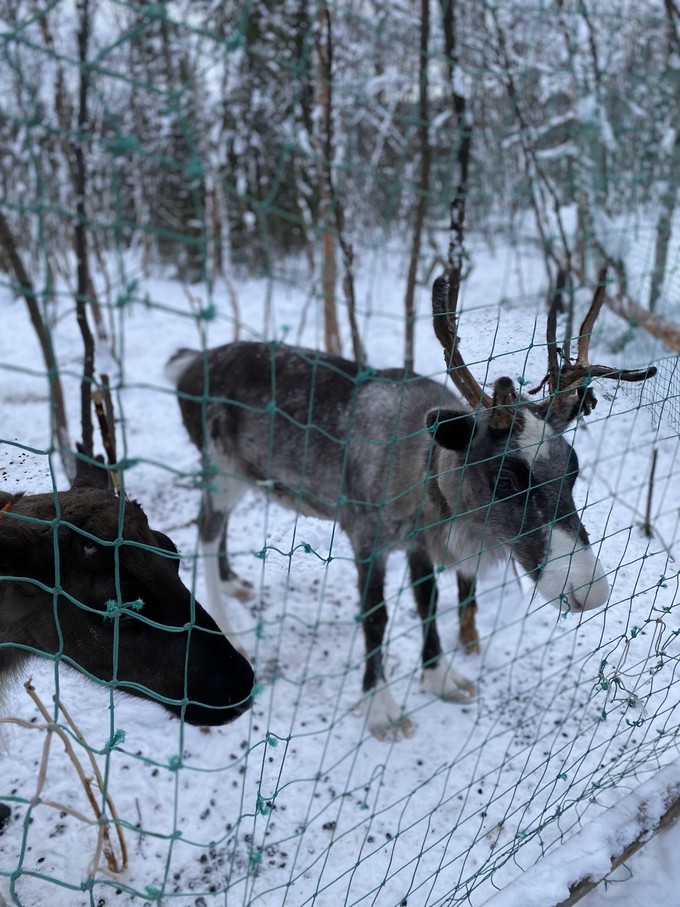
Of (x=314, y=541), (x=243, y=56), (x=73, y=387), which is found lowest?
(x=73, y=387)

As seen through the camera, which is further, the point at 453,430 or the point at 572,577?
the point at 453,430

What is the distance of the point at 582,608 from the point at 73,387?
778cm

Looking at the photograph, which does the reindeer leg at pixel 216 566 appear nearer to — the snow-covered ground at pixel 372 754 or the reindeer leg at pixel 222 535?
the reindeer leg at pixel 222 535

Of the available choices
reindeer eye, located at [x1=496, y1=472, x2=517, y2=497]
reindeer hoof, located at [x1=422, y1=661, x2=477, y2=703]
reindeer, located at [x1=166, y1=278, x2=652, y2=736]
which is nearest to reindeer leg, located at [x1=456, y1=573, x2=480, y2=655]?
reindeer, located at [x1=166, y1=278, x2=652, y2=736]

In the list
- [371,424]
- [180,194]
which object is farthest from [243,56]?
[371,424]

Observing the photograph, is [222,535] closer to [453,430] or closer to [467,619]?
[467,619]

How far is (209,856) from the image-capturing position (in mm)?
2287

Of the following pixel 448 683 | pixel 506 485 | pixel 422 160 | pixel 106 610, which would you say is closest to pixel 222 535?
pixel 448 683

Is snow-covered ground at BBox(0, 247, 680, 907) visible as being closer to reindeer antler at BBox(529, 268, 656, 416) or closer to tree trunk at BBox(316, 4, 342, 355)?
reindeer antler at BBox(529, 268, 656, 416)

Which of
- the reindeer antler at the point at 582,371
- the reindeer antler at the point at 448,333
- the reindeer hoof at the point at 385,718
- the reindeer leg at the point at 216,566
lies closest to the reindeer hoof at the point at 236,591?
the reindeer leg at the point at 216,566

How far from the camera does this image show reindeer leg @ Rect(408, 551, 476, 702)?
10.5ft

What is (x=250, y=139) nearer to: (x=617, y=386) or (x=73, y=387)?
(x=73, y=387)

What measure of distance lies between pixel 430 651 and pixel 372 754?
23.7 inches

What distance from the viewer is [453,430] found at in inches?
89.0
